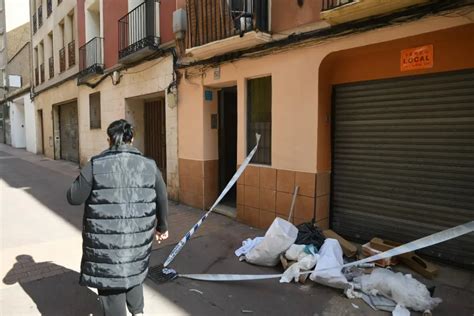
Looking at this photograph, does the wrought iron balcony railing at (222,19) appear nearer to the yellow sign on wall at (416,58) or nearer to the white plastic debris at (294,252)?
the yellow sign on wall at (416,58)

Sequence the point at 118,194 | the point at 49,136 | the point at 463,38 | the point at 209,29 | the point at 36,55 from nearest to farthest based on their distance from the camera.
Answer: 1. the point at 118,194
2. the point at 463,38
3. the point at 209,29
4. the point at 49,136
5. the point at 36,55

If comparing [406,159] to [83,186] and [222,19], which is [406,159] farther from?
[83,186]

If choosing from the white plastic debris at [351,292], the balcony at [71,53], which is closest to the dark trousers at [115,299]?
the white plastic debris at [351,292]

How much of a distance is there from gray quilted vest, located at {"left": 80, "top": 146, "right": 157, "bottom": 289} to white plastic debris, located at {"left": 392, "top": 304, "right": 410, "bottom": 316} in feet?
7.35

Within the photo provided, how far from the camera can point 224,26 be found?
18.4ft

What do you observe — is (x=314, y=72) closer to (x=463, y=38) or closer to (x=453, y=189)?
(x=463, y=38)

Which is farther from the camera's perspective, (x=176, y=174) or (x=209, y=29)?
(x=176, y=174)

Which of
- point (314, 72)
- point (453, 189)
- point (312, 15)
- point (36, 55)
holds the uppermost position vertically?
point (36, 55)

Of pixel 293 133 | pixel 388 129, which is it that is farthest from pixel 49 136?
pixel 388 129

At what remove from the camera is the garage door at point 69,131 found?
14414mm

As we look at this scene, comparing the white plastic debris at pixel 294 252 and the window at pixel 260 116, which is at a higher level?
the window at pixel 260 116

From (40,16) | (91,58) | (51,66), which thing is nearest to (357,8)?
(91,58)

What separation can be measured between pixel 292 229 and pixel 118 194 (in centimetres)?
235

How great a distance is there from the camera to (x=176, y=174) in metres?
7.39
